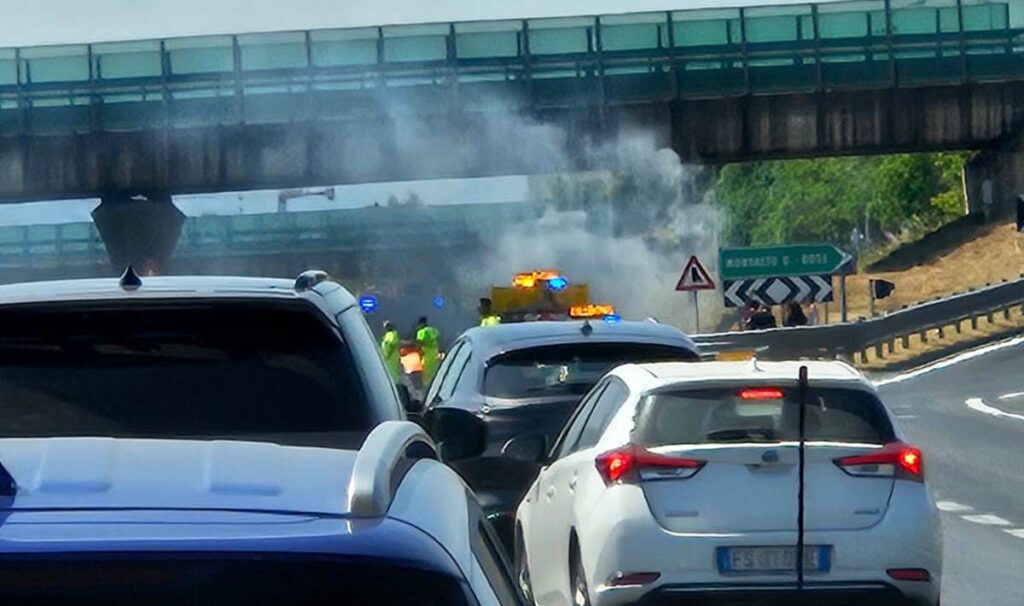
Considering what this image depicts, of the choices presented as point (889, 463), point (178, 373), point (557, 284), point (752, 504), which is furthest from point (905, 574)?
point (557, 284)

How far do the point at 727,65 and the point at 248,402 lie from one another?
174 ft

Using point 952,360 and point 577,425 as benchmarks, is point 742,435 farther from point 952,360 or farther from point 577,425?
point 952,360

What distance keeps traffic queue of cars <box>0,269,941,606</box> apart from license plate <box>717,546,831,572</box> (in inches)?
0.4

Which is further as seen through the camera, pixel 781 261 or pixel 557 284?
pixel 557 284

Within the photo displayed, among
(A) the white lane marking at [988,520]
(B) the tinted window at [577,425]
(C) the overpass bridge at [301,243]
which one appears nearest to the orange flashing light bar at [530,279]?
(C) the overpass bridge at [301,243]

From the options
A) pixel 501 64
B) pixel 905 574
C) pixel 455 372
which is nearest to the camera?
pixel 905 574

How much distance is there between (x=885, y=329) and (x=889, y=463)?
3797cm

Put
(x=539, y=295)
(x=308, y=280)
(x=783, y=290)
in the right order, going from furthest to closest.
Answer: (x=539, y=295) → (x=783, y=290) → (x=308, y=280)

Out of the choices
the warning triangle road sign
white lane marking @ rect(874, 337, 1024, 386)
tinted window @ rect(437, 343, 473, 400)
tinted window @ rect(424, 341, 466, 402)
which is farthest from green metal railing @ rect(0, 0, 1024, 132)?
tinted window @ rect(437, 343, 473, 400)

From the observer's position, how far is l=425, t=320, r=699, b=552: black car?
47.2 feet

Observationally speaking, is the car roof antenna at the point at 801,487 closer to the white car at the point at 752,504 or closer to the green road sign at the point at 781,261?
the white car at the point at 752,504

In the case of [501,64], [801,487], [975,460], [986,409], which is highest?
[501,64]

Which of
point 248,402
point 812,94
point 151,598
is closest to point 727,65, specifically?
point 812,94

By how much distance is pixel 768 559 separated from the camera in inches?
432
